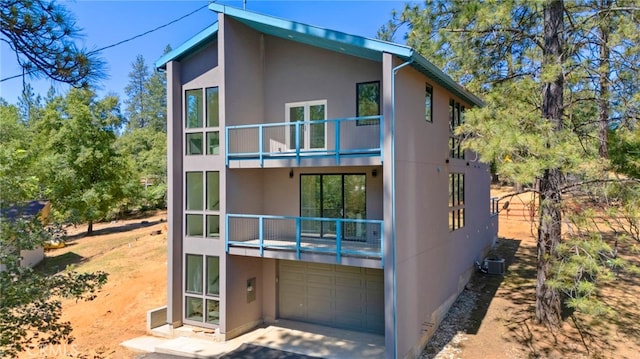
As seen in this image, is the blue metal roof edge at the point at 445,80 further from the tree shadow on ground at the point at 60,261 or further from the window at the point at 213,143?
the tree shadow on ground at the point at 60,261

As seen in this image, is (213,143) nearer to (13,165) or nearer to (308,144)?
(308,144)

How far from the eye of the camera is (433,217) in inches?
447

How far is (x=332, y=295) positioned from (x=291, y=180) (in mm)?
3753

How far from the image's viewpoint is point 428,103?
1149cm

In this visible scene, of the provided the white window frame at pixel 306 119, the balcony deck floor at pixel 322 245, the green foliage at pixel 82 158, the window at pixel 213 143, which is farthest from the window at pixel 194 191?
the green foliage at pixel 82 158

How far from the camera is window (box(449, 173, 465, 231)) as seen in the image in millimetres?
Answer: 13027

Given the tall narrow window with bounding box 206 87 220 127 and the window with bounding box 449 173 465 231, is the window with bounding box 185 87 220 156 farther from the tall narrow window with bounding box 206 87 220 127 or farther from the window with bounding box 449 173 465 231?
the window with bounding box 449 173 465 231

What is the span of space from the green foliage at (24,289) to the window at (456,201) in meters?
10.6

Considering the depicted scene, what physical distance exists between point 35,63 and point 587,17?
13.0m

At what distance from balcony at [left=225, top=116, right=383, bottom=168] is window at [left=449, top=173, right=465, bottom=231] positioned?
436cm

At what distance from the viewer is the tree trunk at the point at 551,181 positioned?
10.5 metres

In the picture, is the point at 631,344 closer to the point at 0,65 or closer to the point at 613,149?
the point at 613,149

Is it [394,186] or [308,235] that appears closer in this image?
[394,186]

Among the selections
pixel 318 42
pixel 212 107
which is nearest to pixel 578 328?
pixel 318 42
